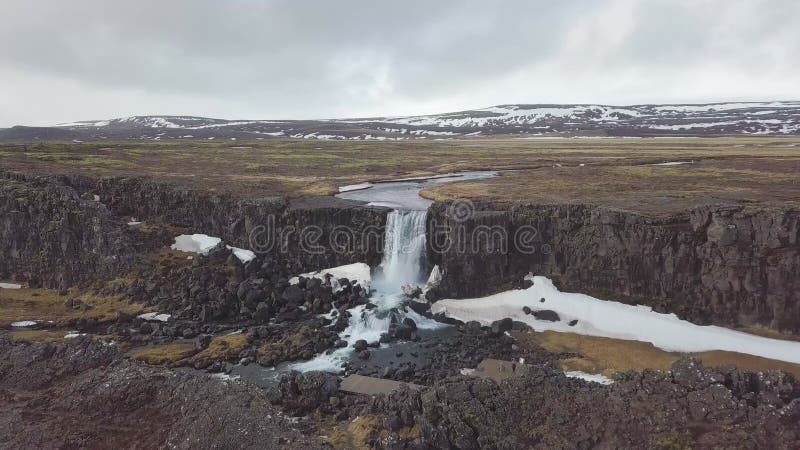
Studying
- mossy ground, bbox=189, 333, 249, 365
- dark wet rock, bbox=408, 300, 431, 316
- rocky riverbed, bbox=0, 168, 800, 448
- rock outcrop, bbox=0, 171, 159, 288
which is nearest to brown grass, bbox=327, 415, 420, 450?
rocky riverbed, bbox=0, 168, 800, 448

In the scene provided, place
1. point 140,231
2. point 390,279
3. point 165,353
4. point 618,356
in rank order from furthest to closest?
1. point 140,231
2. point 390,279
3. point 165,353
4. point 618,356

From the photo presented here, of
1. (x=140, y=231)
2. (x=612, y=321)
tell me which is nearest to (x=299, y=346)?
(x=612, y=321)

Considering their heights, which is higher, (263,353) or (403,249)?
(403,249)

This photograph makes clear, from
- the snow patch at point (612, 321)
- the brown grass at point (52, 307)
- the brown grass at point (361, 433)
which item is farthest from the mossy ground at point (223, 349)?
the snow patch at point (612, 321)

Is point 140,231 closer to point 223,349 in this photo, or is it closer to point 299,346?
point 223,349

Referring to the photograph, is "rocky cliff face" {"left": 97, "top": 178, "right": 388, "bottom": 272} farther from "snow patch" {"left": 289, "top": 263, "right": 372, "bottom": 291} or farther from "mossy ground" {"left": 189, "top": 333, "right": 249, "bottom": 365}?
"mossy ground" {"left": 189, "top": 333, "right": 249, "bottom": 365}

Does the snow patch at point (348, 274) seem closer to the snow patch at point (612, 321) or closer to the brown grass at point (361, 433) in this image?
the snow patch at point (612, 321)

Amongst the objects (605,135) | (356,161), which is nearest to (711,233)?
(356,161)

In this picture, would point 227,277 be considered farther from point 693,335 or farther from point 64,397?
point 693,335
